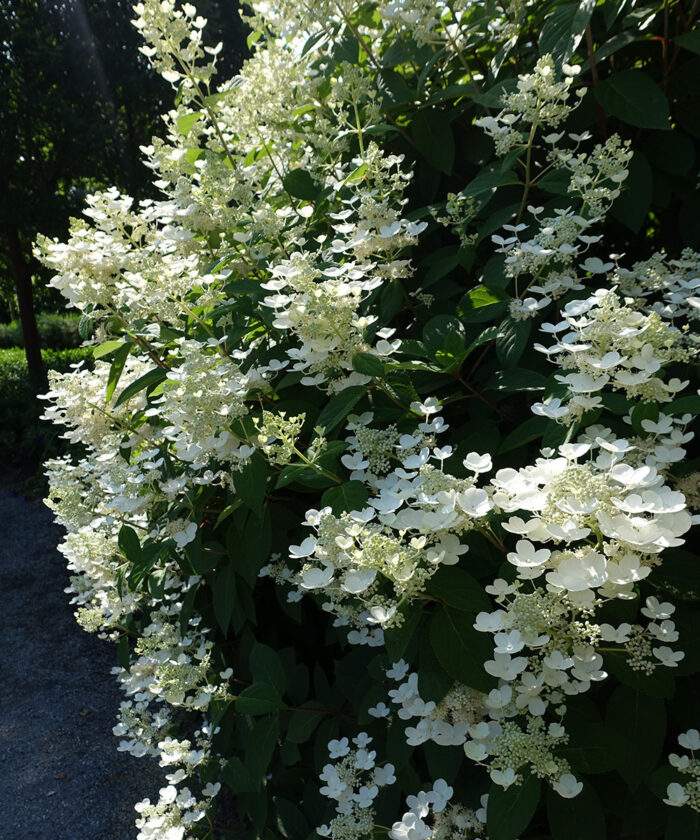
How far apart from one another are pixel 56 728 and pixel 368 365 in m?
3.47

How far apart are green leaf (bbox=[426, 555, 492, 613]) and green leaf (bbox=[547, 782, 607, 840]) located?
0.37 m

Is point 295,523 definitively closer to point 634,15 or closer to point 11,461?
point 634,15

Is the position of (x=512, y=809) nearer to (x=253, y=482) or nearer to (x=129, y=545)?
(x=253, y=482)

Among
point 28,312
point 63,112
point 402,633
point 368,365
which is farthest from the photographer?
point 28,312

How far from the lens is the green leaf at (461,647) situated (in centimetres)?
110

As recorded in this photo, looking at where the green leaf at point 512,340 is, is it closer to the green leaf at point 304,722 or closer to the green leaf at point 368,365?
the green leaf at point 368,365

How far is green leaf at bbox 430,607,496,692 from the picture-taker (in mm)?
1097

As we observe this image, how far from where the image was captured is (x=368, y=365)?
4.28 ft

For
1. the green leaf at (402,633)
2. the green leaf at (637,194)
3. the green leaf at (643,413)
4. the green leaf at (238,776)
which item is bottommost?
the green leaf at (238,776)

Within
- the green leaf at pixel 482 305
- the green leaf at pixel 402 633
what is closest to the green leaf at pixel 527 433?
the green leaf at pixel 482 305

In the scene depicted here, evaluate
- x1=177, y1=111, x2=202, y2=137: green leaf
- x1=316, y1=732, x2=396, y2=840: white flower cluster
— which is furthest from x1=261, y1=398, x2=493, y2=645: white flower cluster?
x1=177, y1=111, x2=202, y2=137: green leaf

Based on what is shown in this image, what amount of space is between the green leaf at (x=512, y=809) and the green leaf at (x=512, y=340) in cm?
80

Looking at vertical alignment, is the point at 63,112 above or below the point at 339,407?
above

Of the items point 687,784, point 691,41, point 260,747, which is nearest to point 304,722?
point 260,747
